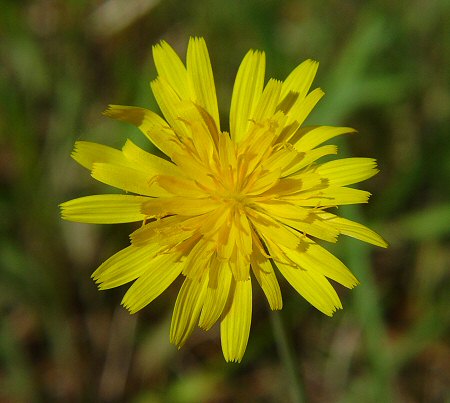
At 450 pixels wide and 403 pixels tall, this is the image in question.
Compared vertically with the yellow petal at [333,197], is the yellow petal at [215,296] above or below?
below

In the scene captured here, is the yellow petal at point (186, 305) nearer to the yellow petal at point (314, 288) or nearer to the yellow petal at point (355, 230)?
the yellow petal at point (314, 288)

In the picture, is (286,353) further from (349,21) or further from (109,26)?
(109,26)

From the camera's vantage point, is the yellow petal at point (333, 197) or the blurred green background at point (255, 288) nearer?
the yellow petal at point (333, 197)

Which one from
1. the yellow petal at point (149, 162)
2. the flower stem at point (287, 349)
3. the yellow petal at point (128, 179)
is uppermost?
the yellow petal at point (149, 162)

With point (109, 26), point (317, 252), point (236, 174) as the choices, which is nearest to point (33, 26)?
point (109, 26)

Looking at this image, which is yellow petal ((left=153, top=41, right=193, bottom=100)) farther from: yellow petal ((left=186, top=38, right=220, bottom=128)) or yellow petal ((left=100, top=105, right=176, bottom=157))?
yellow petal ((left=100, top=105, right=176, bottom=157))

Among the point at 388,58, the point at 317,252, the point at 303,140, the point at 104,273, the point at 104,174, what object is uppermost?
the point at 388,58

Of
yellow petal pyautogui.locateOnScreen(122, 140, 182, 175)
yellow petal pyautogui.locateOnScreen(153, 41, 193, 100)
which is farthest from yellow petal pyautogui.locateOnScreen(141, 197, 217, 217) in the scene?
yellow petal pyautogui.locateOnScreen(153, 41, 193, 100)

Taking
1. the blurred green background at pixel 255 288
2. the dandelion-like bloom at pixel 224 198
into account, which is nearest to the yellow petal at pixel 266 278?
the dandelion-like bloom at pixel 224 198

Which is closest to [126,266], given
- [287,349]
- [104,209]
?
[104,209]
